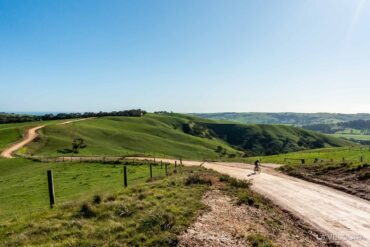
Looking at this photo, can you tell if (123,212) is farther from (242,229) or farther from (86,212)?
(242,229)

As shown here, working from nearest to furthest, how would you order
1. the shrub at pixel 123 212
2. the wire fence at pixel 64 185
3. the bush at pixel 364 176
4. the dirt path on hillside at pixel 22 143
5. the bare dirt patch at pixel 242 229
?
the bare dirt patch at pixel 242 229 < the shrub at pixel 123 212 < the wire fence at pixel 64 185 < the bush at pixel 364 176 < the dirt path on hillside at pixel 22 143

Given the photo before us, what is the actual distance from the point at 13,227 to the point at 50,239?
124 inches

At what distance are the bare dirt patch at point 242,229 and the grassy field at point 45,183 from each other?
34.0 feet

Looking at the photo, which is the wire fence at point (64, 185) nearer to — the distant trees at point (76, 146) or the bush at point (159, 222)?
the bush at point (159, 222)

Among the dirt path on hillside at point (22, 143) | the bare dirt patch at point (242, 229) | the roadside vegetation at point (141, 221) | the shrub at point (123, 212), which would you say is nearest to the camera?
the roadside vegetation at point (141, 221)

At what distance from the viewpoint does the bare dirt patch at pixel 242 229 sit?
433 inches

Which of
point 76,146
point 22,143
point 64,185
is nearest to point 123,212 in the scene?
point 64,185

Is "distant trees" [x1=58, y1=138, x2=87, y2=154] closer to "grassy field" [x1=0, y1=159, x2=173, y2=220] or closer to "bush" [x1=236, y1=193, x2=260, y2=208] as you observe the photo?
"grassy field" [x1=0, y1=159, x2=173, y2=220]

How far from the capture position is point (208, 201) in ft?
55.0

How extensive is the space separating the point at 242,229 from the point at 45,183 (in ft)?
94.2

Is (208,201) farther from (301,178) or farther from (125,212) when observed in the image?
(301,178)

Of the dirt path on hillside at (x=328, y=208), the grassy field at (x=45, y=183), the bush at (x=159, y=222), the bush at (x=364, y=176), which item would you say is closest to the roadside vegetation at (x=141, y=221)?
the bush at (x=159, y=222)

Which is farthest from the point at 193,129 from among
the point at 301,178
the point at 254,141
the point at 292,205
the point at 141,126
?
the point at 292,205

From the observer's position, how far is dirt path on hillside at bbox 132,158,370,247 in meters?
12.6
